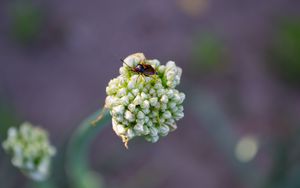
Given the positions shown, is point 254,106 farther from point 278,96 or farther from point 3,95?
point 3,95

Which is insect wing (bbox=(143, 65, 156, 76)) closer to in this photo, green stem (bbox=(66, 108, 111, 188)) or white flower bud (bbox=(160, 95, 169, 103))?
white flower bud (bbox=(160, 95, 169, 103))

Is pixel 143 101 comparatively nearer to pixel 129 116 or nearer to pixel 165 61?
pixel 129 116

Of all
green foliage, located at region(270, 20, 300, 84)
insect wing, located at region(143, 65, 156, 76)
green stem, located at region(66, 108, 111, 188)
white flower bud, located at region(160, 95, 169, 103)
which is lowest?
white flower bud, located at region(160, 95, 169, 103)

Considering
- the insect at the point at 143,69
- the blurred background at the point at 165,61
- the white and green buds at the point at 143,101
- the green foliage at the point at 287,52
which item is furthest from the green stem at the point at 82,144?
the green foliage at the point at 287,52

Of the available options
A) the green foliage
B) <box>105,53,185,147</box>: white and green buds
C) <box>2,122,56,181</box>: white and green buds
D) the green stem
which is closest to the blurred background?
the green foliage

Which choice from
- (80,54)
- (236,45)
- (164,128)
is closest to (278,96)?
(236,45)

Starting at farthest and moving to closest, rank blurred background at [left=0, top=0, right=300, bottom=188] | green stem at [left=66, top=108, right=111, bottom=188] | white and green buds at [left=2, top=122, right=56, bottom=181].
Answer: blurred background at [left=0, top=0, right=300, bottom=188] < white and green buds at [left=2, top=122, right=56, bottom=181] < green stem at [left=66, top=108, right=111, bottom=188]
